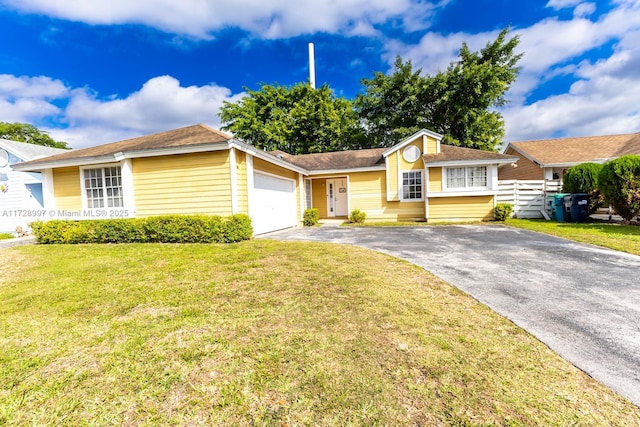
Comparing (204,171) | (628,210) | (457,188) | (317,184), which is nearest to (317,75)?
(317,184)

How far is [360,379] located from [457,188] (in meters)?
12.8

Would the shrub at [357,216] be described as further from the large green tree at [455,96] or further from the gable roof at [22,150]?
the gable roof at [22,150]

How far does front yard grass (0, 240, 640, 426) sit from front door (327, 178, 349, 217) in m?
12.3

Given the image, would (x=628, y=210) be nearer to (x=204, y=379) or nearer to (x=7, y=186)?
(x=204, y=379)

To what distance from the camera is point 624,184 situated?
9.33 m

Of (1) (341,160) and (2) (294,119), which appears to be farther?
(2) (294,119)

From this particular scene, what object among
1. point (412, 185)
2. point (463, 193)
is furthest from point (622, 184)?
point (412, 185)

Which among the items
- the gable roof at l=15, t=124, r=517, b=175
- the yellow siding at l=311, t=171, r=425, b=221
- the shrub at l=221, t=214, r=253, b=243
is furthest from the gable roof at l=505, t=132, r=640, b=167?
the shrub at l=221, t=214, r=253, b=243

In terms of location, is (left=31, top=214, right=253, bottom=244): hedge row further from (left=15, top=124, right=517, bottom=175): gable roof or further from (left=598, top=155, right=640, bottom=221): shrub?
(left=598, top=155, right=640, bottom=221): shrub

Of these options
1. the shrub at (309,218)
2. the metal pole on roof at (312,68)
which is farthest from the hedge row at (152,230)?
the metal pole on roof at (312,68)

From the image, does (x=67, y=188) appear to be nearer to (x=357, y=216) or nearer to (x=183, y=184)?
(x=183, y=184)

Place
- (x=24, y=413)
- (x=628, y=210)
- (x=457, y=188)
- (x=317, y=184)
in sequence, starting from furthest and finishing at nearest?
1. (x=317, y=184)
2. (x=457, y=188)
3. (x=628, y=210)
4. (x=24, y=413)

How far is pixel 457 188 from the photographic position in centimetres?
1284

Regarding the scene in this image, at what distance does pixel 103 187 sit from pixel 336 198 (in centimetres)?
1124
